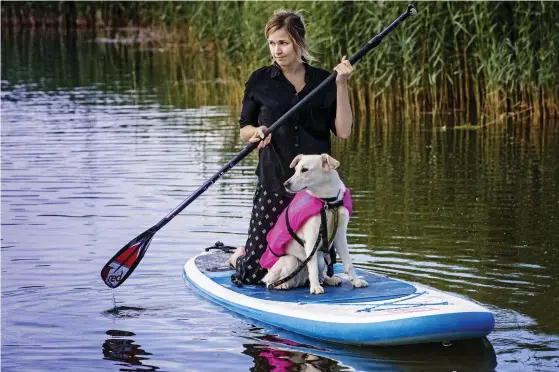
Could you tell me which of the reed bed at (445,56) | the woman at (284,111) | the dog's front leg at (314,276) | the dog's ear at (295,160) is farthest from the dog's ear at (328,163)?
the reed bed at (445,56)

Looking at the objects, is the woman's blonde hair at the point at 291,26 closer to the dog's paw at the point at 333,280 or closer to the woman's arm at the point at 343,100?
the woman's arm at the point at 343,100

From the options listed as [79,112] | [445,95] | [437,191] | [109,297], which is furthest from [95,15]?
[109,297]

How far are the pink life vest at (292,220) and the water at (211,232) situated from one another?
1.49 ft

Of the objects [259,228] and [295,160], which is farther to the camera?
[259,228]

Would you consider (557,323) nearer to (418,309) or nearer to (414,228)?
(418,309)

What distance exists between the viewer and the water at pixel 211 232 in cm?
661

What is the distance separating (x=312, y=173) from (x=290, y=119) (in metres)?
0.57

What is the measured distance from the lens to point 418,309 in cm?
649

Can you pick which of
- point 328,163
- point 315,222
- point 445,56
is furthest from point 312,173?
point 445,56

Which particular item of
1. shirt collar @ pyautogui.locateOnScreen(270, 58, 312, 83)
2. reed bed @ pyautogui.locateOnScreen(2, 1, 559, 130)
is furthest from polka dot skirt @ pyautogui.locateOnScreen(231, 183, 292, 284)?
reed bed @ pyautogui.locateOnScreen(2, 1, 559, 130)

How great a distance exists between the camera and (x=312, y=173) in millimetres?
6758

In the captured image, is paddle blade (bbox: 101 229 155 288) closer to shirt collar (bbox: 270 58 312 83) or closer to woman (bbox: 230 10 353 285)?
woman (bbox: 230 10 353 285)

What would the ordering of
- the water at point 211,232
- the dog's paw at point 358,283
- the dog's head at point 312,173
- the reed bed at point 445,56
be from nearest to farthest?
the water at point 211,232 → the dog's head at point 312,173 → the dog's paw at point 358,283 → the reed bed at point 445,56

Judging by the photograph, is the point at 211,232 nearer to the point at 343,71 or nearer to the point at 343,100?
the point at 343,100
